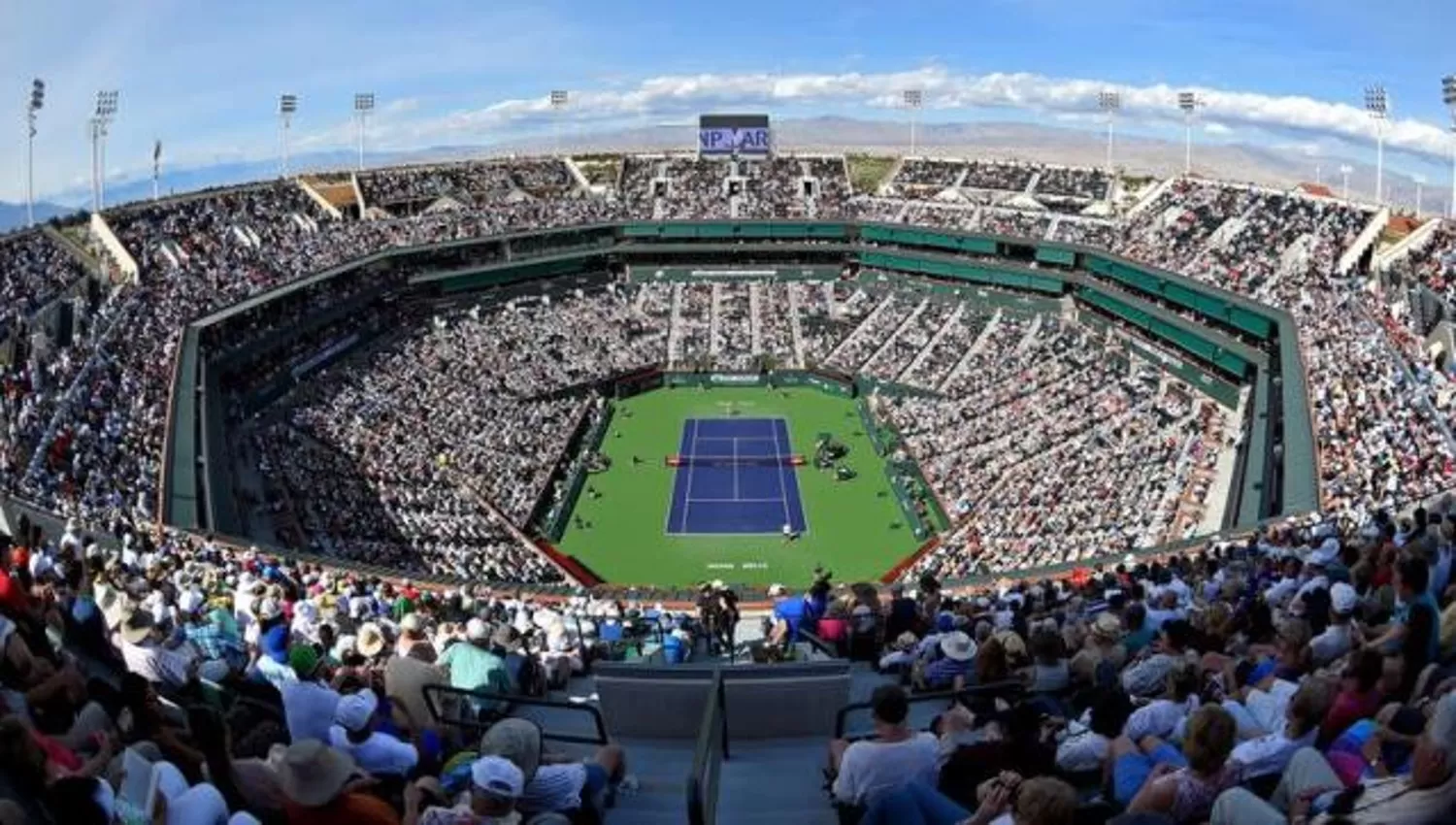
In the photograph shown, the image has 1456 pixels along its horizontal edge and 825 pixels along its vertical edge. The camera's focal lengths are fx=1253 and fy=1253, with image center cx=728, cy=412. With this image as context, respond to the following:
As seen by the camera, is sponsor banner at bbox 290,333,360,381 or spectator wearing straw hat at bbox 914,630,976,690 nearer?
spectator wearing straw hat at bbox 914,630,976,690

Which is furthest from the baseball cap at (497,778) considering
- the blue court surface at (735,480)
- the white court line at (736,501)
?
the white court line at (736,501)

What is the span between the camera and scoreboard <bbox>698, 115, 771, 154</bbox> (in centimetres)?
7831

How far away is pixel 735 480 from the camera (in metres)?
47.4

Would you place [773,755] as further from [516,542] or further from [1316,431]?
[516,542]

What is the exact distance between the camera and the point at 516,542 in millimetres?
38688

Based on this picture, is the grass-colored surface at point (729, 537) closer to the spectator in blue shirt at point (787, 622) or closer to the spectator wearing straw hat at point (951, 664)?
the spectator in blue shirt at point (787, 622)

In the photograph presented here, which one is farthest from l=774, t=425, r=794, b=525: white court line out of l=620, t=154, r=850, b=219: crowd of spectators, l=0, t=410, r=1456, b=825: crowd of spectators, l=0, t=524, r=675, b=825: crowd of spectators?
l=0, t=410, r=1456, b=825: crowd of spectators

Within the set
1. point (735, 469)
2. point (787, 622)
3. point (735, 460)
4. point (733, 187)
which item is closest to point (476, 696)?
point (787, 622)

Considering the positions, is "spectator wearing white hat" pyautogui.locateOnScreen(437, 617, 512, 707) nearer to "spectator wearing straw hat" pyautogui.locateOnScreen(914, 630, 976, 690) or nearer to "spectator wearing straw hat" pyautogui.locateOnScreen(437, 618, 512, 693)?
"spectator wearing straw hat" pyautogui.locateOnScreen(437, 618, 512, 693)

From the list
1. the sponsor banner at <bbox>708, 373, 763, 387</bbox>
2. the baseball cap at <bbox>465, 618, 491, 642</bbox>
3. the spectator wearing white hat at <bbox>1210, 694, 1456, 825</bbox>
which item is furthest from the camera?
the sponsor banner at <bbox>708, 373, 763, 387</bbox>

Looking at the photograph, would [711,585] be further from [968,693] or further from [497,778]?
[497,778]

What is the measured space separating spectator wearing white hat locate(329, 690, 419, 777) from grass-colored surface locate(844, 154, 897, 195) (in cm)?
6873

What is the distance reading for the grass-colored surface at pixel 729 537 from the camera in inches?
1523

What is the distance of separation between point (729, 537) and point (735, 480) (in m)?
5.87
